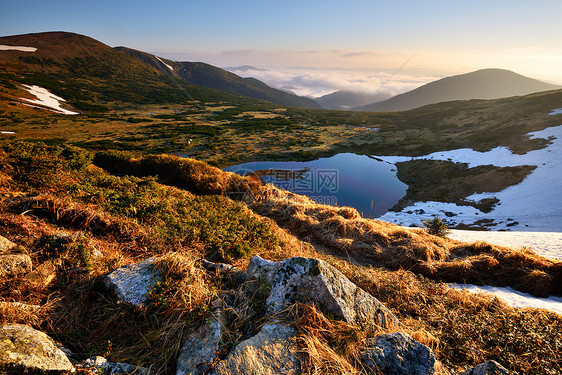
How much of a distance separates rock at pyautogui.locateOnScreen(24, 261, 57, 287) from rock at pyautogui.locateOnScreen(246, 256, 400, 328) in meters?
3.05

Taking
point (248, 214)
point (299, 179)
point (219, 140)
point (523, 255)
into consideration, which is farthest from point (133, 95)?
point (523, 255)

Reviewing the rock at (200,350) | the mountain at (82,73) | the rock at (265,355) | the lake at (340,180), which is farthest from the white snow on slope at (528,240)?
the mountain at (82,73)

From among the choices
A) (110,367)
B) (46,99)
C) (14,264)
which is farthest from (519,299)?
(46,99)

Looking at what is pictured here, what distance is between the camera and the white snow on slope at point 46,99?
221 ft

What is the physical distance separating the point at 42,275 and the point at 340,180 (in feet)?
97.6

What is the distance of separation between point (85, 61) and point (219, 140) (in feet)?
511

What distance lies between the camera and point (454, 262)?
8750mm

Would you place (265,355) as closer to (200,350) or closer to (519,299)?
(200,350)

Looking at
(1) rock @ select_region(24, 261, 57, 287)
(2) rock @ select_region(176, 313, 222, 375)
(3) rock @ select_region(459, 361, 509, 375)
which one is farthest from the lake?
(1) rock @ select_region(24, 261, 57, 287)

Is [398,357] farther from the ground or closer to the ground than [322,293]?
Result: closer to the ground

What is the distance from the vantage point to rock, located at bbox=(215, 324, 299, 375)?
2.47m

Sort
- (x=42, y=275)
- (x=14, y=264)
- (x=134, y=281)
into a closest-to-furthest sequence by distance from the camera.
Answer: (x=14, y=264)
(x=42, y=275)
(x=134, y=281)

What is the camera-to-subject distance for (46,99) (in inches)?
2936

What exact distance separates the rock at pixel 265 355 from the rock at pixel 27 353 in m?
1.47
